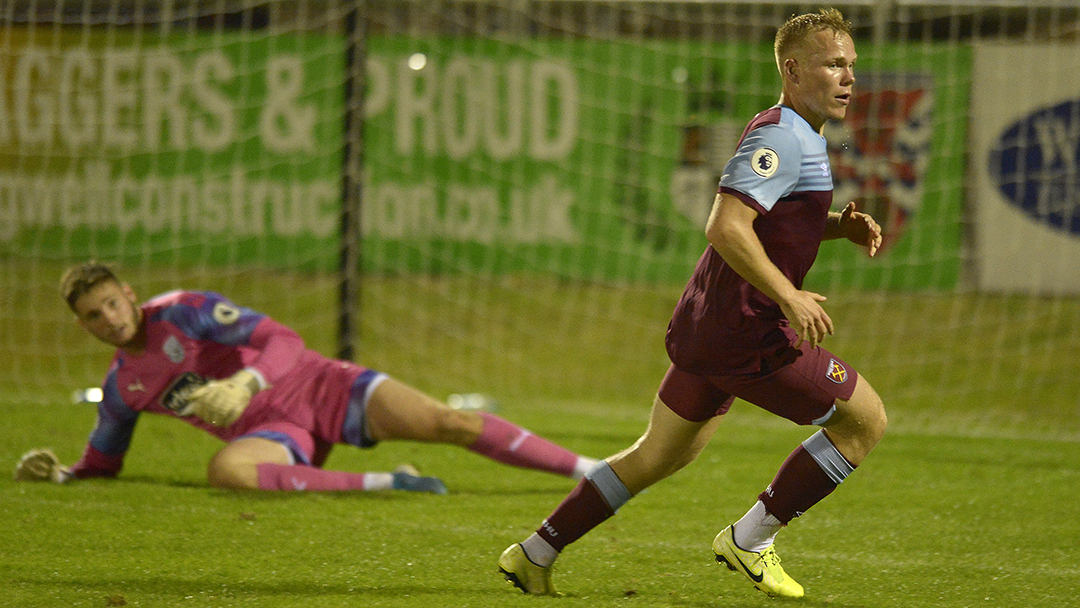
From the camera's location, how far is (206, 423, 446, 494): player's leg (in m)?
4.38

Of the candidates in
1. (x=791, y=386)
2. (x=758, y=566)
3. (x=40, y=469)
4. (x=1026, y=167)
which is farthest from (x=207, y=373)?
(x=1026, y=167)

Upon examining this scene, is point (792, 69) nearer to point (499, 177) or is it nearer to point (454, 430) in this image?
point (454, 430)

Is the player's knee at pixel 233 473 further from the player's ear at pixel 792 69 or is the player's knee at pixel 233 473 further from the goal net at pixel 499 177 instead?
the goal net at pixel 499 177

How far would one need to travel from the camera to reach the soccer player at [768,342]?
9.06 ft

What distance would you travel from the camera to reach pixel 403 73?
8.45 meters

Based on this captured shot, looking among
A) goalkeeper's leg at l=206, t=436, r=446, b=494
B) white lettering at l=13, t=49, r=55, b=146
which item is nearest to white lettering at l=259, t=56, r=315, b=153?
white lettering at l=13, t=49, r=55, b=146

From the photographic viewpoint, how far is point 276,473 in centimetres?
438

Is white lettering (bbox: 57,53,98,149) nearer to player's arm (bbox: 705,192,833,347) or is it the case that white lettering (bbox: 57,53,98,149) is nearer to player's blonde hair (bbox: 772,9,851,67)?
player's blonde hair (bbox: 772,9,851,67)

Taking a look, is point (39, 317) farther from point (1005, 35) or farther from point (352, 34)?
point (1005, 35)

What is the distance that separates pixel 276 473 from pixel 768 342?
6.93 feet

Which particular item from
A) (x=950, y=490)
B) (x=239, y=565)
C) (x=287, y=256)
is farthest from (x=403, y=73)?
(x=239, y=565)

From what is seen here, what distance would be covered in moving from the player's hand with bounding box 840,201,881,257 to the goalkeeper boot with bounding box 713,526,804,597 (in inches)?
30.5

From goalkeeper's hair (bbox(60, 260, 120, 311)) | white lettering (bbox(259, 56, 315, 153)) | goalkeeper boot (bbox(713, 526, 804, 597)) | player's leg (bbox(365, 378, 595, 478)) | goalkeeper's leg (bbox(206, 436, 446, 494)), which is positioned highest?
white lettering (bbox(259, 56, 315, 153))

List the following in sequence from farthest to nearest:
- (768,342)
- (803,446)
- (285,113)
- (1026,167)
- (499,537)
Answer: (285,113), (1026,167), (499,537), (803,446), (768,342)
